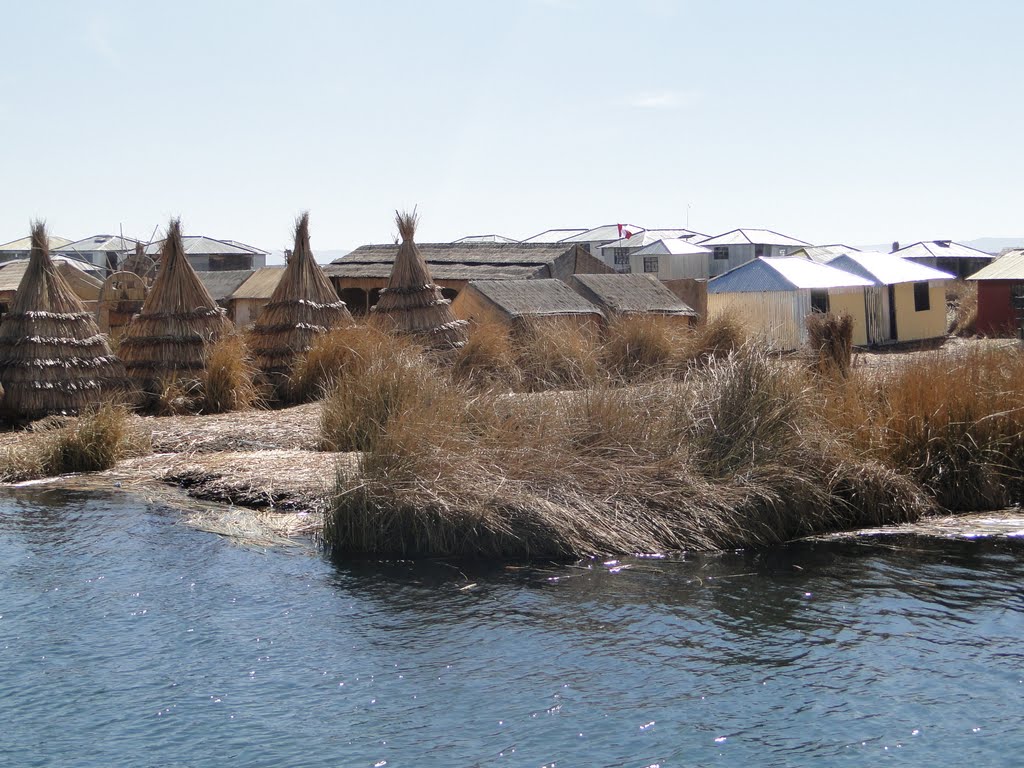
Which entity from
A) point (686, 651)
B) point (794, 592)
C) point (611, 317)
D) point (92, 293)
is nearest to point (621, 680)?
point (686, 651)

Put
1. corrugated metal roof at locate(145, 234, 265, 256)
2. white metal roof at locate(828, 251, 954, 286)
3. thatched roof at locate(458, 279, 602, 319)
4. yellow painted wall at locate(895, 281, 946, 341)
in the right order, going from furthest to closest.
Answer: corrugated metal roof at locate(145, 234, 265, 256) < yellow painted wall at locate(895, 281, 946, 341) < white metal roof at locate(828, 251, 954, 286) < thatched roof at locate(458, 279, 602, 319)

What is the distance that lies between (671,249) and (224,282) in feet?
76.3

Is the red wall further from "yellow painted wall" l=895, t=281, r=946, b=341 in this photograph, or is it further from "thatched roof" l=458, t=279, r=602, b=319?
"thatched roof" l=458, t=279, r=602, b=319

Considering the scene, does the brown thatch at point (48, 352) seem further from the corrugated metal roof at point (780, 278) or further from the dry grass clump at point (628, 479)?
the corrugated metal roof at point (780, 278)

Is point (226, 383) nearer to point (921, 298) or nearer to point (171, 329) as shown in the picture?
point (171, 329)

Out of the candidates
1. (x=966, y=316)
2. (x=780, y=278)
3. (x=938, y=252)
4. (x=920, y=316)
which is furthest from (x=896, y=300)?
(x=938, y=252)

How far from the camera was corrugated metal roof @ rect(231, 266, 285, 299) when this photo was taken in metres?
35.3

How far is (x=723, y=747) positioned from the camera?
675 cm

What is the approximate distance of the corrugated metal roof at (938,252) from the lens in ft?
183

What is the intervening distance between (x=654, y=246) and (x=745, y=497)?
44346 mm

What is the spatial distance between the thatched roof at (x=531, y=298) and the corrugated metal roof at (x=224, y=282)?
15.7 metres

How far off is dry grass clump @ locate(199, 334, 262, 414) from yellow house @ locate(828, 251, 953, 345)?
1701 centimetres

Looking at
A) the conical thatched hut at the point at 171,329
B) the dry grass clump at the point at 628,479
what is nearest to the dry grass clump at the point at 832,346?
the dry grass clump at the point at 628,479

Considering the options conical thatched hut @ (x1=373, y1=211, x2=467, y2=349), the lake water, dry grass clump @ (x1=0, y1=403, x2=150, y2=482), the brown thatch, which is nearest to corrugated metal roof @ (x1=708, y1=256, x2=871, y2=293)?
conical thatched hut @ (x1=373, y1=211, x2=467, y2=349)
